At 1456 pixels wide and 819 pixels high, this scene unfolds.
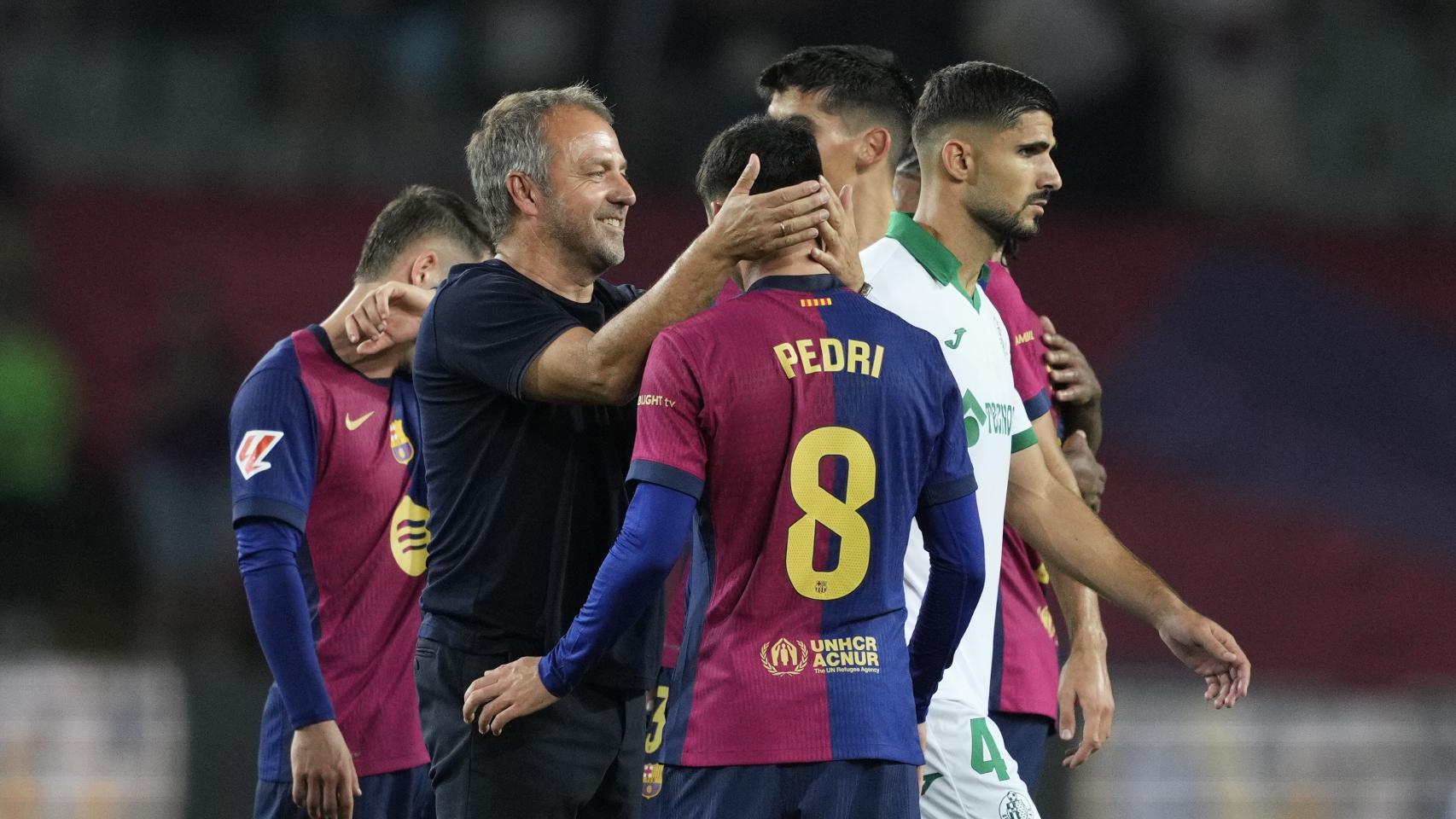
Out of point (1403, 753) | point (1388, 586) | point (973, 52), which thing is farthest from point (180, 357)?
point (1388, 586)

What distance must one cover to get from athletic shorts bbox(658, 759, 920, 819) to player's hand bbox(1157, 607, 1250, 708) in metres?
0.87

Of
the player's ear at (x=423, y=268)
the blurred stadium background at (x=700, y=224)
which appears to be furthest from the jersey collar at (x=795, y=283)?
the blurred stadium background at (x=700, y=224)

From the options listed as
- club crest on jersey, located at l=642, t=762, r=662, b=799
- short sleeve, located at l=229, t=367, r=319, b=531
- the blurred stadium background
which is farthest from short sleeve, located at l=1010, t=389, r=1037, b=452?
the blurred stadium background

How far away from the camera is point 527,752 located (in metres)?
3.63

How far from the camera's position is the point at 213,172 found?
36.7 feet

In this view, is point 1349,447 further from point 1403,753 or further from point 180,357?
point 180,357

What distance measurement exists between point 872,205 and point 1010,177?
2.36 ft

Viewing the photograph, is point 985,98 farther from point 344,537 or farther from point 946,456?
point 344,537

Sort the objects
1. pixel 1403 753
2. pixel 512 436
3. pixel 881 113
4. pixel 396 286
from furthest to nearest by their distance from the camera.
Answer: pixel 1403 753, pixel 881 113, pixel 396 286, pixel 512 436

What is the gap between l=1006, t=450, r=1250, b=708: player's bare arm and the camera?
391cm

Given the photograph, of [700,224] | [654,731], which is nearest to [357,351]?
[654,731]

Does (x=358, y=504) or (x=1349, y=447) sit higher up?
(x=1349, y=447)

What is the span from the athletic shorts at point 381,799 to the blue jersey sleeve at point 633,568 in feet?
4.46

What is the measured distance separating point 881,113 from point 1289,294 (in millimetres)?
7796
